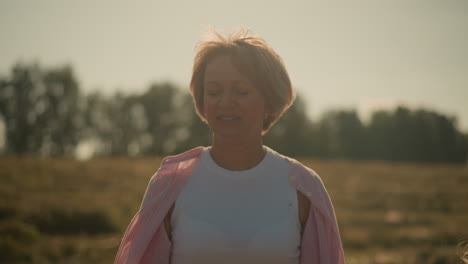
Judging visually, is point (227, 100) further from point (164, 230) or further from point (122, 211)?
point (122, 211)

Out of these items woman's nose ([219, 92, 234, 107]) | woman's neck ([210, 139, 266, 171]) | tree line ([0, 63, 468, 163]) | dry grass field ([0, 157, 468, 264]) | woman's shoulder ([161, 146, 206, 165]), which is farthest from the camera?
tree line ([0, 63, 468, 163])

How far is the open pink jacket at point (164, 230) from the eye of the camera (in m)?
2.99

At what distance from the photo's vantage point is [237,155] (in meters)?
3.09

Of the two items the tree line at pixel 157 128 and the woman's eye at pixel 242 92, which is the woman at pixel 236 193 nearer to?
the woman's eye at pixel 242 92

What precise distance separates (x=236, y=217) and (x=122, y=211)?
457 inches

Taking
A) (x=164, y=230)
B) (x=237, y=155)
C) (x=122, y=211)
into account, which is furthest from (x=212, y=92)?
(x=122, y=211)

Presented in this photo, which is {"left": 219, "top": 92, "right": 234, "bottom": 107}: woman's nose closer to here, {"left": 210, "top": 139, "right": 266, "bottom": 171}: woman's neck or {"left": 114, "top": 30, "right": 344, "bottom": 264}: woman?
{"left": 114, "top": 30, "right": 344, "bottom": 264}: woman

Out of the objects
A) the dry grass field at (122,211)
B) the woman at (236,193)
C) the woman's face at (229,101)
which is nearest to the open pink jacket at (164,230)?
the woman at (236,193)

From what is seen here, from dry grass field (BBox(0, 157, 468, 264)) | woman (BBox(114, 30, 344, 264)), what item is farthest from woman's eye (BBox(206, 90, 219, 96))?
dry grass field (BBox(0, 157, 468, 264))

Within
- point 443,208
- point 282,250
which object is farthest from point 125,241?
point 443,208

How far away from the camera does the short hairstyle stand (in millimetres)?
3025

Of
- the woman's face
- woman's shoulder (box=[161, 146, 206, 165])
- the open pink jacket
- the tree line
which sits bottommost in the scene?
the tree line

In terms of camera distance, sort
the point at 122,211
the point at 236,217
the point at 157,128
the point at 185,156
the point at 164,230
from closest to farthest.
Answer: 1. the point at 236,217
2. the point at 164,230
3. the point at 185,156
4. the point at 122,211
5. the point at 157,128

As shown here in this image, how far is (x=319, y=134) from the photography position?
186 feet
